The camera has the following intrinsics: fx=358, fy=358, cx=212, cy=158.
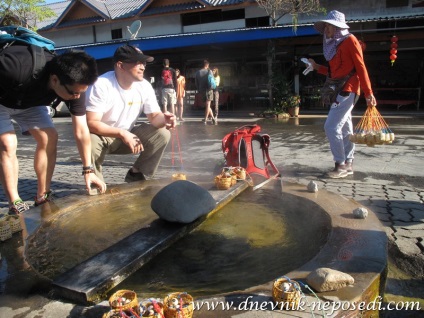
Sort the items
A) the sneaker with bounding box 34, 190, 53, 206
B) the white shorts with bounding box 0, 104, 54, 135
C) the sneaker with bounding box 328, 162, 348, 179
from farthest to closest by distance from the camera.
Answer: the sneaker with bounding box 328, 162, 348, 179 → the sneaker with bounding box 34, 190, 53, 206 → the white shorts with bounding box 0, 104, 54, 135


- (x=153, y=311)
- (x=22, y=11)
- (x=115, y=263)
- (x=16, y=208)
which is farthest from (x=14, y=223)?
(x=22, y=11)

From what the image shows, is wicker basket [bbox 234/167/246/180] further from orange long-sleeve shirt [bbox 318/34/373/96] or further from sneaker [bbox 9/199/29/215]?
sneaker [bbox 9/199/29/215]

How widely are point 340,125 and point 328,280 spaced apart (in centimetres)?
350

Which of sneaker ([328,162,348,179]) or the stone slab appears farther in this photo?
sneaker ([328,162,348,179])

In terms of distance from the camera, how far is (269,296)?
1.90 m

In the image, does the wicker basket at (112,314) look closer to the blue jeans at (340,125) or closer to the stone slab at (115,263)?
the stone slab at (115,263)

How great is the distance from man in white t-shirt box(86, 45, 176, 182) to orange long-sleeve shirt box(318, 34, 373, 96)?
245 cm

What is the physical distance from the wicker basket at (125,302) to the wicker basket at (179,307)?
0.15 metres

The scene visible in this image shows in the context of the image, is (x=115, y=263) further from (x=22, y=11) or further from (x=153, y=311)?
(x=22, y=11)

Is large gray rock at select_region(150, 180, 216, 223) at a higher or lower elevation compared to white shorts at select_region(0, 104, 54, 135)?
lower

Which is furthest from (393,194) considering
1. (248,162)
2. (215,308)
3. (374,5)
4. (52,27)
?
(52,27)

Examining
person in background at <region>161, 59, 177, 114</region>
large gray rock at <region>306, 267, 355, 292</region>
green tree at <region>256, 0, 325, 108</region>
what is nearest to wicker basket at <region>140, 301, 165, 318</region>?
large gray rock at <region>306, 267, 355, 292</region>

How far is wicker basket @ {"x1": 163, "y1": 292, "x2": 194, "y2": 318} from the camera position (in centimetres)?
168

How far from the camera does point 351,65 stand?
16.0 ft
